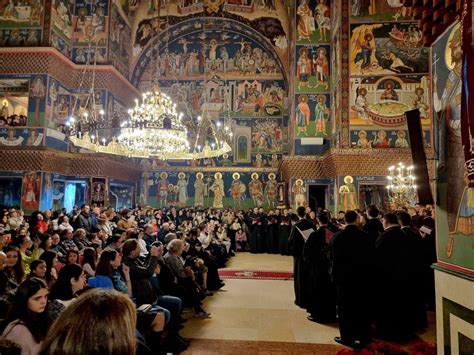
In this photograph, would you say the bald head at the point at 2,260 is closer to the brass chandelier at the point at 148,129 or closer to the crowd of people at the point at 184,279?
the crowd of people at the point at 184,279

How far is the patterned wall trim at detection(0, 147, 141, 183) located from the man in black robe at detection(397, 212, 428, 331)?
14976 millimetres

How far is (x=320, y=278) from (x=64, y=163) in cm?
1454

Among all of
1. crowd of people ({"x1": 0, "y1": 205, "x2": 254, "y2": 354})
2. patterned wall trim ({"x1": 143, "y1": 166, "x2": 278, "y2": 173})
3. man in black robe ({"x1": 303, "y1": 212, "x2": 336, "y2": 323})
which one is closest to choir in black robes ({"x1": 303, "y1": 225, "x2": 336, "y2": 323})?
man in black robe ({"x1": 303, "y1": 212, "x2": 336, "y2": 323})

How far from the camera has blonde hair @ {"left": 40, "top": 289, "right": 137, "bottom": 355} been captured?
117 centimetres

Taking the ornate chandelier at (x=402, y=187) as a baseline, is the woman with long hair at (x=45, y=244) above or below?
below

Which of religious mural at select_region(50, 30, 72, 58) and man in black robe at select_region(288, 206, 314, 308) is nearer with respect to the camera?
man in black robe at select_region(288, 206, 314, 308)

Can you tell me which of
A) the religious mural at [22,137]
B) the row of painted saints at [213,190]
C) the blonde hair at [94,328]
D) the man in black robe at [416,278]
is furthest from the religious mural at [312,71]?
the blonde hair at [94,328]

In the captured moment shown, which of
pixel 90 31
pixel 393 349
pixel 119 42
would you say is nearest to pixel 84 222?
pixel 393 349

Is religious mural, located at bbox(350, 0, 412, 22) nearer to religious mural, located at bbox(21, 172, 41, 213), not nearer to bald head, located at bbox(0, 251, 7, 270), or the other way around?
bald head, located at bbox(0, 251, 7, 270)

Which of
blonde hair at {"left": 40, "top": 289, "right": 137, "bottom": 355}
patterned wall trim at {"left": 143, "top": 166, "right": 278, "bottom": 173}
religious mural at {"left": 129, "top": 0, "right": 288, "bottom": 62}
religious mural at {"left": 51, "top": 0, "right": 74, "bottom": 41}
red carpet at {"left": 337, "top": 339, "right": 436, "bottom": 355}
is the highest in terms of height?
religious mural at {"left": 129, "top": 0, "right": 288, "bottom": 62}

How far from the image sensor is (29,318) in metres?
2.55

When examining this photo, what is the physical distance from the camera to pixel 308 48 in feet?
57.6

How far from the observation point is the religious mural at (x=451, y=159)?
2.95m

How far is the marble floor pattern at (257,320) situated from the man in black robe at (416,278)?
0.25 meters
